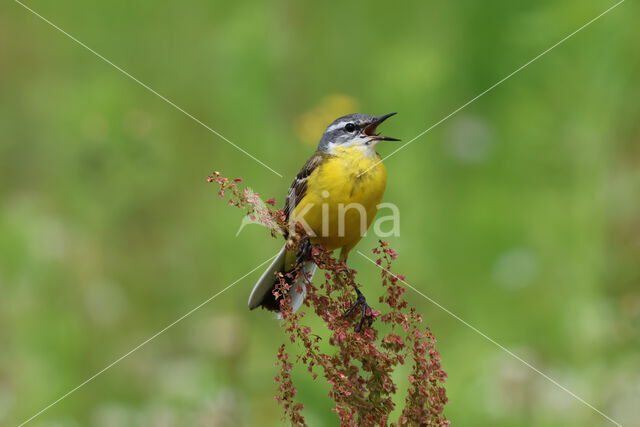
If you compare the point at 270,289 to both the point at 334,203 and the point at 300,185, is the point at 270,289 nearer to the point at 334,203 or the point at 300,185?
the point at 334,203

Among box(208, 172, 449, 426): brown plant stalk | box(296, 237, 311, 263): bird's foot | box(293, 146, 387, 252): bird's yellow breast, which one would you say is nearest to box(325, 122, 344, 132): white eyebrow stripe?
box(293, 146, 387, 252): bird's yellow breast

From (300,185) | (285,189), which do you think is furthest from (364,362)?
(285,189)

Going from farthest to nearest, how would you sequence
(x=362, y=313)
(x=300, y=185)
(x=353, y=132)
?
(x=353, y=132) < (x=300, y=185) < (x=362, y=313)

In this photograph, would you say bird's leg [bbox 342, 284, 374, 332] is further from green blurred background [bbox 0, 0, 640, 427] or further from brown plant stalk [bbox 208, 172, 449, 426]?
green blurred background [bbox 0, 0, 640, 427]

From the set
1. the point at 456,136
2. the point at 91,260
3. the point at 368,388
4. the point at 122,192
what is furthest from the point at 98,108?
the point at 368,388

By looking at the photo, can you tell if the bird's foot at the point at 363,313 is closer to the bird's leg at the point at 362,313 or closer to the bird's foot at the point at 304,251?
the bird's leg at the point at 362,313

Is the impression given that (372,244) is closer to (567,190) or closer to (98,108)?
Answer: (567,190)
